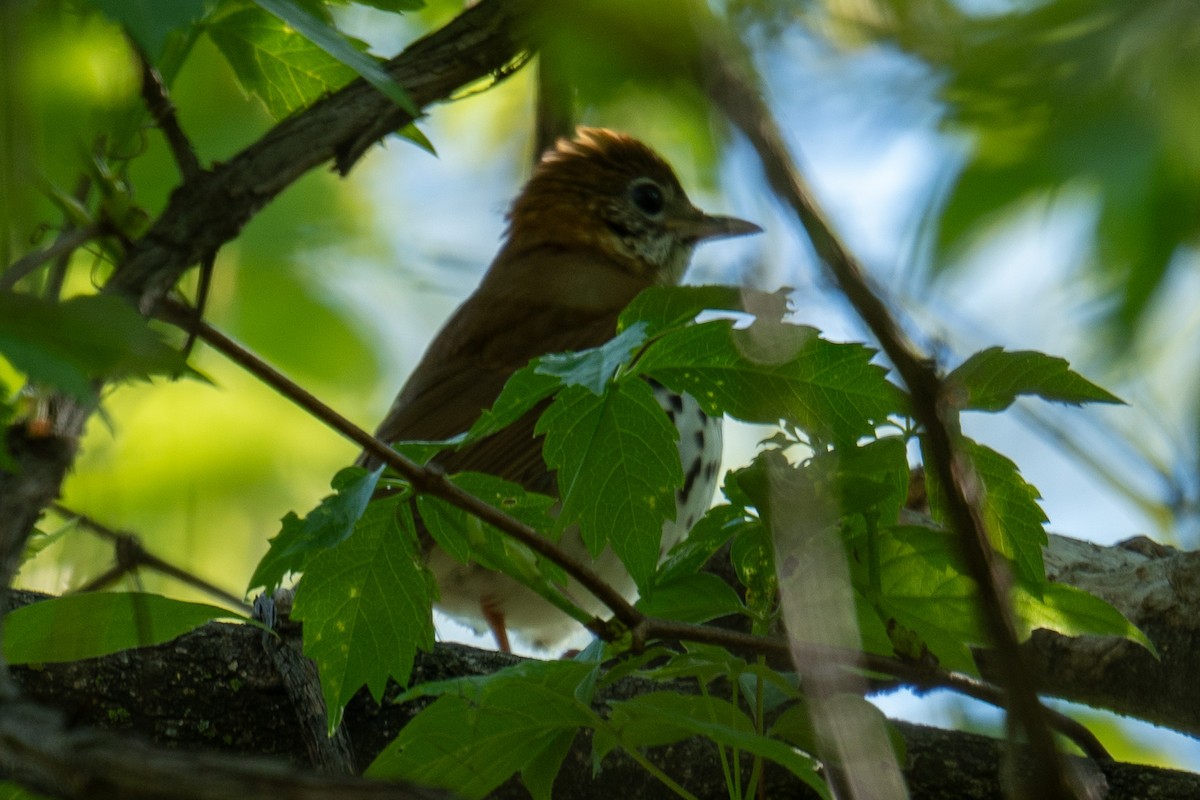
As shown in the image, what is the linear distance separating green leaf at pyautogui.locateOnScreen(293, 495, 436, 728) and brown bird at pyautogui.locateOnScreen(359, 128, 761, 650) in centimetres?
122

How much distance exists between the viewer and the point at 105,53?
1.96 meters

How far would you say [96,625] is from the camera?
1857 mm

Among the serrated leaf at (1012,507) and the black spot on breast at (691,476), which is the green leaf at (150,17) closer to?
the serrated leaf at (1012,507)

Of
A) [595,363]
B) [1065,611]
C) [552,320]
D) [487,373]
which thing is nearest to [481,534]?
[595,363]

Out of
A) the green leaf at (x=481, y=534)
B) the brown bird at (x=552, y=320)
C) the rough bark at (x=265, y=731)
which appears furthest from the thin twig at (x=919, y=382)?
the brown bird at (x=552, y=320)

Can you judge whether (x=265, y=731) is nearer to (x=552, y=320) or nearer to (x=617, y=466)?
(x=617, y=466)

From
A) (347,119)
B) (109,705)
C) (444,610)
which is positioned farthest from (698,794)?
(444,610)

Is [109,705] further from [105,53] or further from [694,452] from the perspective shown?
[694,452]

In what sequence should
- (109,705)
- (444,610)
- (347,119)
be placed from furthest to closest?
(444,610), (109,705), (347,119)

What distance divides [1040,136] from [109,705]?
176 centimetres

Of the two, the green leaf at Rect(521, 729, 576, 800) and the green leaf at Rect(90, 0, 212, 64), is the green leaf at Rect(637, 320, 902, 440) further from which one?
the green leaf at Rect(90, 0, 212, 64)

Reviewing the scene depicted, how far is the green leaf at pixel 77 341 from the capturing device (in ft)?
3.89

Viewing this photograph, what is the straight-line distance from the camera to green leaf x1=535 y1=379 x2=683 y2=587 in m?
1.85

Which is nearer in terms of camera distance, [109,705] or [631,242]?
[109,705]
